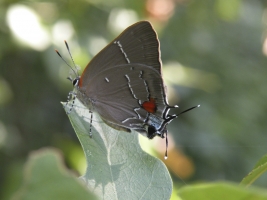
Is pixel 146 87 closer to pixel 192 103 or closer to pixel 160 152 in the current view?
pixel 160 152

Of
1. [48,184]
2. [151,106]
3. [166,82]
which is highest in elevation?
[48,184]

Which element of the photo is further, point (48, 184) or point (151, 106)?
A: point (151, 106)

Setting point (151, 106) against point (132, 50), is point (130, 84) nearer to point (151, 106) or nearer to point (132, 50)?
point (151, 106)

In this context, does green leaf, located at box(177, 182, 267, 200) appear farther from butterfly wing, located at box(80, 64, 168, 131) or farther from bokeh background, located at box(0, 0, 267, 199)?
bokeh background, located at box(0, 0, 267, 199)

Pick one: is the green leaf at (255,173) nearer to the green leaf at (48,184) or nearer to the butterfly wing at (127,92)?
the green leaf at (48,184)

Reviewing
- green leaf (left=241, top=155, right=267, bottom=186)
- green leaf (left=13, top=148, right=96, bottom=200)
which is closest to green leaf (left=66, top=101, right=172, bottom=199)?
green leaf (left=241, top=155, right=267, bottom=186)

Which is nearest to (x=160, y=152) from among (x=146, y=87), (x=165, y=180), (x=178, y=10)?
(x=146, y=87)

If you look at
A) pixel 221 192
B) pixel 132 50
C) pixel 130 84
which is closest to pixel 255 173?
pixel 221 192
